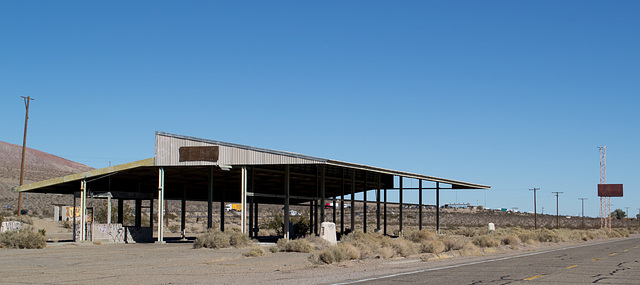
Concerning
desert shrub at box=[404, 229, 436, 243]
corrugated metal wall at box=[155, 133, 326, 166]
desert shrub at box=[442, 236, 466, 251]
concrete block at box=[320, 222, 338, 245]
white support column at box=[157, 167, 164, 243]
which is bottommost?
desert shrub at box=[404, 229, 436, 243]

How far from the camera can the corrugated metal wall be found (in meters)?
31.5

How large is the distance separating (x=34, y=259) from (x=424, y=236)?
2434 centimetres

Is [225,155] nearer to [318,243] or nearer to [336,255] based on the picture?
[318,243]

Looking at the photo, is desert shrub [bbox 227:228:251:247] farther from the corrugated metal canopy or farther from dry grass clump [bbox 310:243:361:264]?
dry grass clump [bbox 310:243:361:264]

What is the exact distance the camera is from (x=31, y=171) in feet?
453

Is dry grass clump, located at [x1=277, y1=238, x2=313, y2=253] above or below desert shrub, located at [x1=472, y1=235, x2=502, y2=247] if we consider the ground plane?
above

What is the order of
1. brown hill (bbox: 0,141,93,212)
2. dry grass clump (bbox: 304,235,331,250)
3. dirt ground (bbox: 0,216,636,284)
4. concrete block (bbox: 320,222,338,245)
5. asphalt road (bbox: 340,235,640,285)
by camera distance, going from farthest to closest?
brown hill (bbox: 0,141,93,212) < concrete block (bbox: 320,222,338,245) < dry grass clump (bbox: 304,235,331,250) < dirt ground (bbox: 0,216,636,284) < asphalt road (bbox: 340,235,640,285)

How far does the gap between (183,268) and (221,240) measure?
34.1 feet

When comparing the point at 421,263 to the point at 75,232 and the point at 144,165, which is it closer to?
the point at 144,165

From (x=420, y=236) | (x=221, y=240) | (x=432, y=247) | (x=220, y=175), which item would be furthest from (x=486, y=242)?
(x=220, y=175)

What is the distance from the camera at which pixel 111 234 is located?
3766cm

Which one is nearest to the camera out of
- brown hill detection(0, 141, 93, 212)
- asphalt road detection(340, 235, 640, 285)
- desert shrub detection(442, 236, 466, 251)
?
asphalt road detection(340, 235, 640, 285)

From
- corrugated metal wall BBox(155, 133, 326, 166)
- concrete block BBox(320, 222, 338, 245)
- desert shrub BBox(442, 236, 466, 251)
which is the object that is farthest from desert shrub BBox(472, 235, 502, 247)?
corrugated metal wall BBox(155, 133, 326, 166)

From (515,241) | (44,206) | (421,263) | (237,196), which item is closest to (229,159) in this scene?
(421,263)
